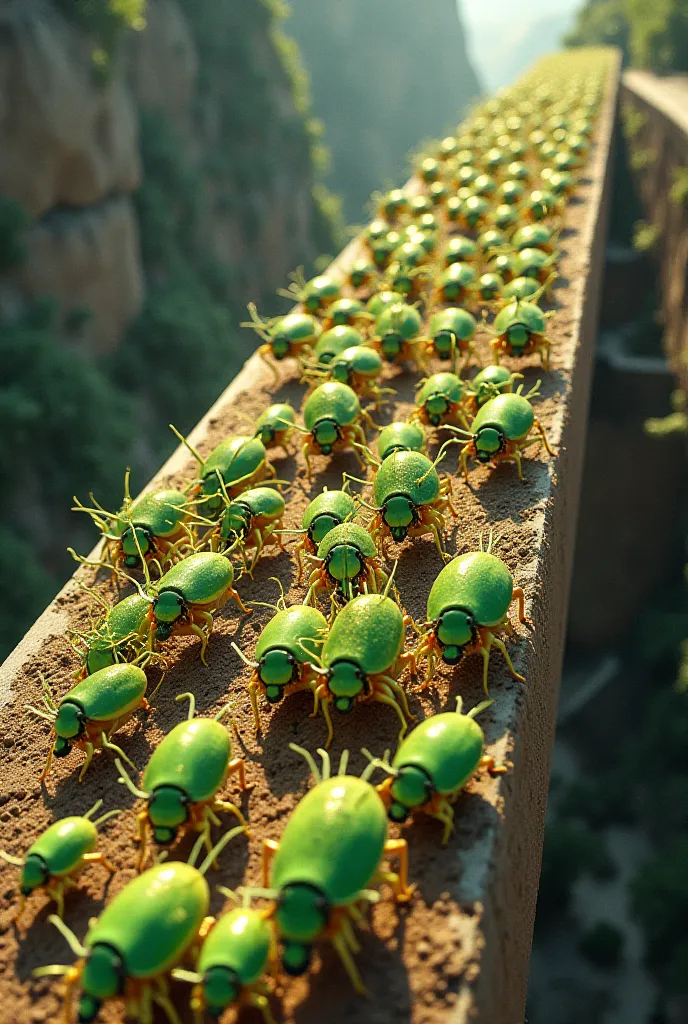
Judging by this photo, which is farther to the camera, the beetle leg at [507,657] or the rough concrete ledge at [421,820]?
the beetle leg at [507,657]

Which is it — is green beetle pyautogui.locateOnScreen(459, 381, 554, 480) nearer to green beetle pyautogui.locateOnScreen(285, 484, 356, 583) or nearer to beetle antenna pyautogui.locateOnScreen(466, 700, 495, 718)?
green beetle pyautogui.locateOnScreen(285, 484, 356, 583)

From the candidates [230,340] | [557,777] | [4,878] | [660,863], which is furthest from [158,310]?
[4,878]

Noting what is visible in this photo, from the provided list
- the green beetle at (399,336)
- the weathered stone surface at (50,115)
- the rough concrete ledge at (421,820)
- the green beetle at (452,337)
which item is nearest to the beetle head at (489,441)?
the rough concrete ledge at (421,820)

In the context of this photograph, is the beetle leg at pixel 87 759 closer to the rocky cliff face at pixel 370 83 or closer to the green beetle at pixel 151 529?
the green beetle at pixel 151 529

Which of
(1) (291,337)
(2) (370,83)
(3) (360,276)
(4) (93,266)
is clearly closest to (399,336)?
(1) (291,337)

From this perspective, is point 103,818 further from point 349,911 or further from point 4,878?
point 349,911

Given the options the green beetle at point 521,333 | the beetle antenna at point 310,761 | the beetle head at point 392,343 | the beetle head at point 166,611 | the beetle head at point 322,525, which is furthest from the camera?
the beetle head at point 392,343
